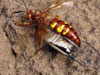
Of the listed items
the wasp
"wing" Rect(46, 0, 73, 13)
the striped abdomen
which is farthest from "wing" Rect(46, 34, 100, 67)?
"wing" Rect(46, 0, 73, 13)

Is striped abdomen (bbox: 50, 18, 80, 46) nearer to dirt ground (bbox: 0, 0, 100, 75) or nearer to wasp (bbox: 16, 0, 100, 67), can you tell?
wasp (bbox: 16, 0, 100, 67)

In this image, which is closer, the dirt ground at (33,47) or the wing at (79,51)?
the wing at (79,51)

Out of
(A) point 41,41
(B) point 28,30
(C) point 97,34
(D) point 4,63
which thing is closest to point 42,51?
(A) point 41,41

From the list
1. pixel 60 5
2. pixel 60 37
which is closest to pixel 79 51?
pixel 60 37

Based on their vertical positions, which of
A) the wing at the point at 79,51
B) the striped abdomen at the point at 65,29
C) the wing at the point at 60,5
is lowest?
the wing at the point at 79,51

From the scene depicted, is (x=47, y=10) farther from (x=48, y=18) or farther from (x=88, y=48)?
(x=88, y=48)

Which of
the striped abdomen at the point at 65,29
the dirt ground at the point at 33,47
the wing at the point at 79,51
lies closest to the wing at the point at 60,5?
the dirt ground at the point at 33,47

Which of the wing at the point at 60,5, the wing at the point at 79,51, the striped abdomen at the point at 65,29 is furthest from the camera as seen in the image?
the wing at the point at 60,5

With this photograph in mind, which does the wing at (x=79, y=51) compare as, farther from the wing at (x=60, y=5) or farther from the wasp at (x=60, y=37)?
the wing at (x=60, y=5)
